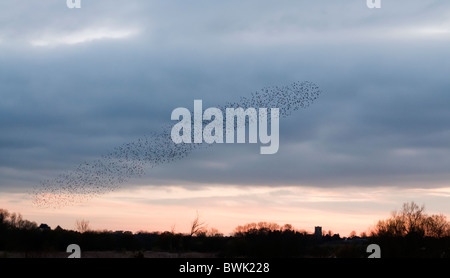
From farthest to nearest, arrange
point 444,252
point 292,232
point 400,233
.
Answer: point 400,233 → point 292,232 → point 444,252

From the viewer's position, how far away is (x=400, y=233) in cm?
12938

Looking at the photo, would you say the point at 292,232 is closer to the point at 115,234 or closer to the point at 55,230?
the point at 115,234
